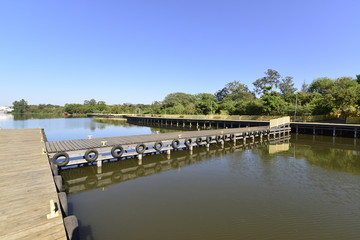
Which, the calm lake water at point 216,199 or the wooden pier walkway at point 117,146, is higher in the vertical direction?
the wooden pier walkway at point 117,146

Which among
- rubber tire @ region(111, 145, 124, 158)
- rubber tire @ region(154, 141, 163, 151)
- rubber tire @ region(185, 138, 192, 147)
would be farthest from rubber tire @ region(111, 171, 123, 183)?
rubber tire @ region(185, 138, 192, 147)

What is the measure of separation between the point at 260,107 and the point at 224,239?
4382 centimetres

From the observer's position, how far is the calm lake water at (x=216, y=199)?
588 cm

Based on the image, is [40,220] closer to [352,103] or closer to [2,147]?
[2,147]

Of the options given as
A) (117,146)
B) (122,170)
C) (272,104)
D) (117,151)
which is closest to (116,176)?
(122,170)

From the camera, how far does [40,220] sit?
4.23 metres

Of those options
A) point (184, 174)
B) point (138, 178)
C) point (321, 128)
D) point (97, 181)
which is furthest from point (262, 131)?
point (97, 181)

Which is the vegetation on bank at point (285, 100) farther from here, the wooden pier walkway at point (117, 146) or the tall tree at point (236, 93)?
the wooden pier walkway at point (117, 146)

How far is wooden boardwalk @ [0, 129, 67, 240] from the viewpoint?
3874 millimetres

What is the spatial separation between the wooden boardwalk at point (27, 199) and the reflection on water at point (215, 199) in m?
1.60

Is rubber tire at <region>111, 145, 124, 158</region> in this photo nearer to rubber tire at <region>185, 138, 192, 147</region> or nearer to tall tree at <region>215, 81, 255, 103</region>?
rubber tire at <region>185, 138, 192, 147</region>

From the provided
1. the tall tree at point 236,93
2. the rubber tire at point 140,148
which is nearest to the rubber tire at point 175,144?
the rubber tire at point 140,148

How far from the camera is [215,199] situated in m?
7.91

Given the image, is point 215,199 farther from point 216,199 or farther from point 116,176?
point 116,176
